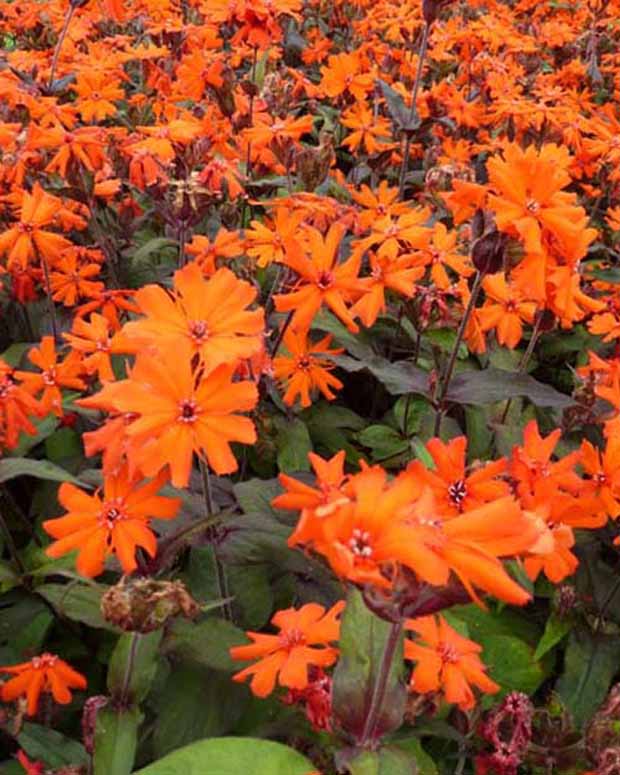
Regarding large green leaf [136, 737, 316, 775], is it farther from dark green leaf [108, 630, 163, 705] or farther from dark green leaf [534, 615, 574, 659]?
dark green leaf [534, 615, 574, 659]

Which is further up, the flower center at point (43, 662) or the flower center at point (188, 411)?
the flower center at point (188, 411)

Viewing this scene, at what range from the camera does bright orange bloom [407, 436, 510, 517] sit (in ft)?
3.22

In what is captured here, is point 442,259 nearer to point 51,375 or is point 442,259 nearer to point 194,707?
point 51,375

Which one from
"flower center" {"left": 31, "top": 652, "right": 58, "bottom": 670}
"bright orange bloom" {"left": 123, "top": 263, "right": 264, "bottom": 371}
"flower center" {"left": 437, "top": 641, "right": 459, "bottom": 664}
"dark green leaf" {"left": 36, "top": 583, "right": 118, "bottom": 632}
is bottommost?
"flower center" {"left": 31, "top": 652, "right": 58, "bottom": 670}

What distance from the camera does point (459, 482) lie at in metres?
1.03

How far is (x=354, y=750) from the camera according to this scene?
0.88 meters

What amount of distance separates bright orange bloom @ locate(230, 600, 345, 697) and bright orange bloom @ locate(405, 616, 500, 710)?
10 centimetres

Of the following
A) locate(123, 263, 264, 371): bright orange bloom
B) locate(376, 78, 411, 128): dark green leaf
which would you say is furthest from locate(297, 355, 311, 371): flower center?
locate(376, 78, 411, 128): dark green leaf

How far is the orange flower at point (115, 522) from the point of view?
1.00 metres

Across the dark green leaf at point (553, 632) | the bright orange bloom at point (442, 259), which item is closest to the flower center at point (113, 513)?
the dark green leaf at point (553, 632)

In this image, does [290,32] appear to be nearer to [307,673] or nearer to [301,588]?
[301,588]

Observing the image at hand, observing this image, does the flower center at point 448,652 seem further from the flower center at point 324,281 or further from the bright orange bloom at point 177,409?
the flower center at point 324,281

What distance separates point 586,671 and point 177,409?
797 millimetres

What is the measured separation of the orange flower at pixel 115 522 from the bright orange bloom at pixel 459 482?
0.97ft
